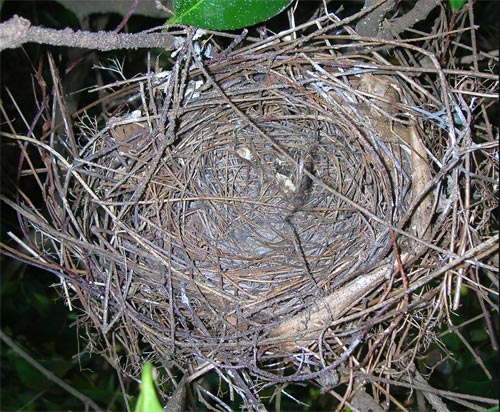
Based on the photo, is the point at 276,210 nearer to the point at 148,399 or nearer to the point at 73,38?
the point at 73,38

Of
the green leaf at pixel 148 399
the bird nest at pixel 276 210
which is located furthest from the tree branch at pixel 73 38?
the green leaf at pixel 148 399

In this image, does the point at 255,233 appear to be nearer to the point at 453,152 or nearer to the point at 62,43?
the point at 453,152

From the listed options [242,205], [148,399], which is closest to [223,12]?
[242,205]

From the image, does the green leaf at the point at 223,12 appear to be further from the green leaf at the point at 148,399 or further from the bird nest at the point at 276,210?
the green leaf at the point at 148,399

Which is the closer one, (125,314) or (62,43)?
(62,43)

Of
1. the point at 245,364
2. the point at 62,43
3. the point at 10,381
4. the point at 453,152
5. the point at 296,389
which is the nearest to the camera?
the point at 62,43

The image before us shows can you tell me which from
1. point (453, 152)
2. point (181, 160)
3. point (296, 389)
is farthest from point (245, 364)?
point (296, 389)
